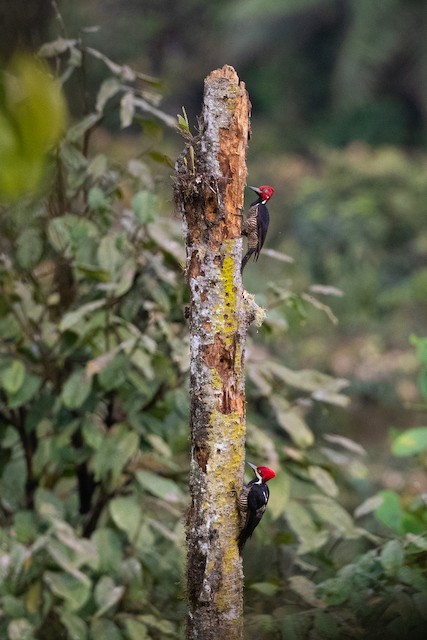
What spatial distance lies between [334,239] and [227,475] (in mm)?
5020

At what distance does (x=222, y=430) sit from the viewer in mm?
797

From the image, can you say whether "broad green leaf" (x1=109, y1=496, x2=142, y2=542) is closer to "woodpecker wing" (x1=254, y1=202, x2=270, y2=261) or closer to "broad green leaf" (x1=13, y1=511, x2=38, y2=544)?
"broad green leaf" (x1=13, y1=511, x2=38, y2=544)

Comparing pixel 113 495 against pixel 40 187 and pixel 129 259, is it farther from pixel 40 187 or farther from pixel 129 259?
pixel 40 187

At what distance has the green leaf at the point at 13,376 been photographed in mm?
1294

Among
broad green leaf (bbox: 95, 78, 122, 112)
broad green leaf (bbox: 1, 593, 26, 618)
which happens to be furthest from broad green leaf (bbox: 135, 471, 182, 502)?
broad green leaf (bbox: 95, 78, 122, 112)

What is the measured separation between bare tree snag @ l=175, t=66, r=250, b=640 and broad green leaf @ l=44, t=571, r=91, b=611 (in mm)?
454

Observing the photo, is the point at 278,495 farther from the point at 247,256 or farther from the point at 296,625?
the point at 247,256

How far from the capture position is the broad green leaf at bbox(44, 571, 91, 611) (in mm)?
1215

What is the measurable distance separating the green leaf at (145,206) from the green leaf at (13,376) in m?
0.31

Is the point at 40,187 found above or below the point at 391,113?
below

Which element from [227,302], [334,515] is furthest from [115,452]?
[227,302]

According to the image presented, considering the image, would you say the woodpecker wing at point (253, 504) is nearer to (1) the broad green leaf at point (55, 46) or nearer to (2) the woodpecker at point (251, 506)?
(2) the woodpecker at point (251, 506)

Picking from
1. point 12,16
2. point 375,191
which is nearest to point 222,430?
point 12,16

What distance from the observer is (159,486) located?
4.26 feet
